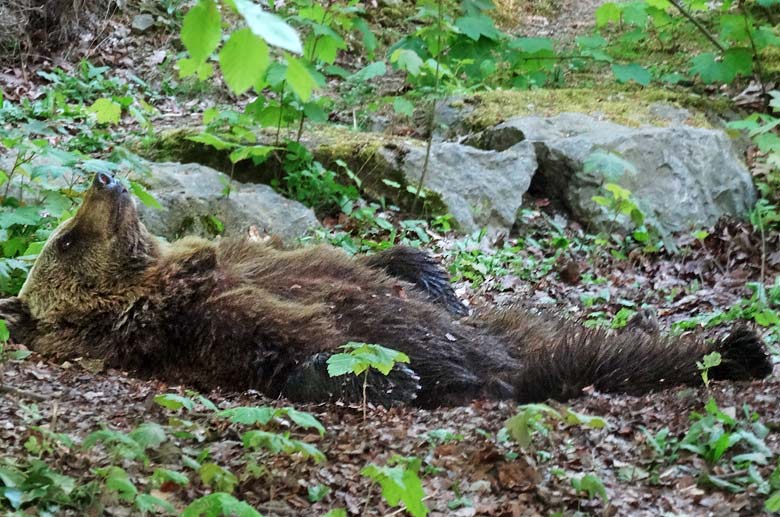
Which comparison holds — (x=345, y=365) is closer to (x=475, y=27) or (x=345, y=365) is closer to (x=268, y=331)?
(x=268, y=331)

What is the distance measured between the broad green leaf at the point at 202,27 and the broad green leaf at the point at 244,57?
15cm

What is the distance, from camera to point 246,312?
4566 mm

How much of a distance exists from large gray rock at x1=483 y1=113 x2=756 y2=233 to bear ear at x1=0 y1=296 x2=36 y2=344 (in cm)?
498

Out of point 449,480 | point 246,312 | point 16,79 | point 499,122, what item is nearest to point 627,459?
point 449,480

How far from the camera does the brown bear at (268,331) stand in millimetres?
4465

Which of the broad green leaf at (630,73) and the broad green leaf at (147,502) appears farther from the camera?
the broad green leaf at (630,73)

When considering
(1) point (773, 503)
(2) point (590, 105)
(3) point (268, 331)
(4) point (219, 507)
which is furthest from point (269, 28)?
(2) point (590, 105)

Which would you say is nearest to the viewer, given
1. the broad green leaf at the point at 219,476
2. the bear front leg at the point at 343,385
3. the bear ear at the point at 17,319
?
the broad green leaf at the point at 219,476

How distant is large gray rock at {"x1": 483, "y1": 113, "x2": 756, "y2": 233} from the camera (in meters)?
8.01

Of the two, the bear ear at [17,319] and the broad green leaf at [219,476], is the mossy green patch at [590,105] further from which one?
the broad green leaf at [219,476]

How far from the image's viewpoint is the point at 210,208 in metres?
6.86

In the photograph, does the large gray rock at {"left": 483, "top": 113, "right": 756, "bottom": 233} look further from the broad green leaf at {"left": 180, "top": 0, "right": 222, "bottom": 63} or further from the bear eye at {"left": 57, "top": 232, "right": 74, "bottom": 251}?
the broad green leaf at {"left": 180, "top": 0, "right": 222, "bottom": 63}

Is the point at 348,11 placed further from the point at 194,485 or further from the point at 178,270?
the point at 194,485

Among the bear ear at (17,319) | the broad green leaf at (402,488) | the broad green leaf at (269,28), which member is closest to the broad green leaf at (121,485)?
the broad green leaf at (402,488)
